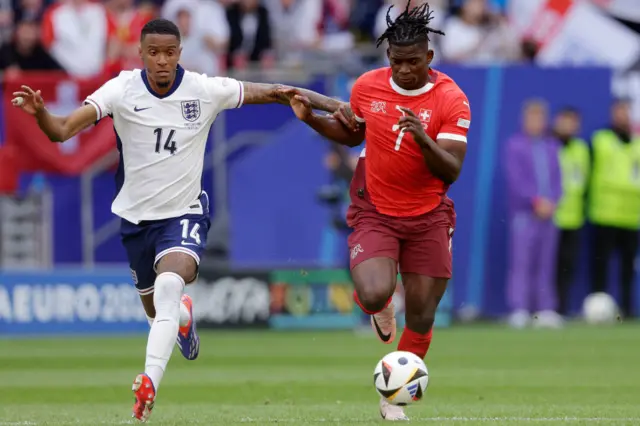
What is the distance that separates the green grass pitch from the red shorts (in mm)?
1065

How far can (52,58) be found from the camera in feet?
66.6

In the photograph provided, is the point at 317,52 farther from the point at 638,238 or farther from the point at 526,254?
the point at 638,238

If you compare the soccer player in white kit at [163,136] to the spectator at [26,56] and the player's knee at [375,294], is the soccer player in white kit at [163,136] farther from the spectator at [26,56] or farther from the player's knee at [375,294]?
the spectator at [26,56]

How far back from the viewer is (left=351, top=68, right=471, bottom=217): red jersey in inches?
389

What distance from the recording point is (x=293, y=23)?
71.7ft

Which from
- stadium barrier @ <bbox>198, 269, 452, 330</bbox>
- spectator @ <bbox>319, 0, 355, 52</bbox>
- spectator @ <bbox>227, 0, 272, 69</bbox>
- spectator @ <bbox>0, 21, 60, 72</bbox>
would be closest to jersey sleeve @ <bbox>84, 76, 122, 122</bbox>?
stadium barrier @ <bbox>198, 269, 452, 330</bbox>

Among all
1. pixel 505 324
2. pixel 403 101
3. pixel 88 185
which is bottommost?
pixel 505 324

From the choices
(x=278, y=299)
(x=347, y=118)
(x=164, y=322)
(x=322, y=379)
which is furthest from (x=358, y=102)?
(x=278, y=299)

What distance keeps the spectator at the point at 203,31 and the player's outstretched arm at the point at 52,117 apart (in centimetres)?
998

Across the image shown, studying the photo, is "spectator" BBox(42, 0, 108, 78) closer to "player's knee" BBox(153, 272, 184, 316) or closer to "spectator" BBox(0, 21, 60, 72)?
"spectator" BBox(0, 21, 60, 72)

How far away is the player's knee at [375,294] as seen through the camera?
9711 millimetres

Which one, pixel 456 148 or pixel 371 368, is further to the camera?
pixel 371 368

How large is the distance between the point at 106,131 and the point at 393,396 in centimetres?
1152

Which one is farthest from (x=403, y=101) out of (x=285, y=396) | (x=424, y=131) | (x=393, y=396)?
(x=285, y=396)
